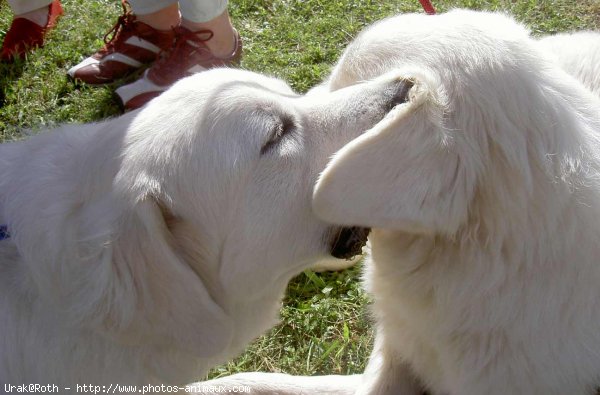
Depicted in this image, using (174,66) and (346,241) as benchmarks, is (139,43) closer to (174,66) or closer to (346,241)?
(174,66)

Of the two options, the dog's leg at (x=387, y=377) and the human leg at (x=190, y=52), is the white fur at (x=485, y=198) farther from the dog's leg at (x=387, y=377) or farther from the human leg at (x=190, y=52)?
the human leg at (x=190, y=52)

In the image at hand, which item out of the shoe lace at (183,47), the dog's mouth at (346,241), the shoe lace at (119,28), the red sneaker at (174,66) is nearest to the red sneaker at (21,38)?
the shoe lace at (119,28)

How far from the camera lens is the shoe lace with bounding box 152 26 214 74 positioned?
429 cm

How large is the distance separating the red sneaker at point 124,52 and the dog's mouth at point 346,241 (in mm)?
2745

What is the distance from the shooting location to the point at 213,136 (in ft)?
6.93

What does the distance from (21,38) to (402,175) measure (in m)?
3.84

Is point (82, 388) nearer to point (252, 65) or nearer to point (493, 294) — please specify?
point (493, 294)

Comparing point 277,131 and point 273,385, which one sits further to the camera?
point 273,385

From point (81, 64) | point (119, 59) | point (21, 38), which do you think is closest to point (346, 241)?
point (119, 59)

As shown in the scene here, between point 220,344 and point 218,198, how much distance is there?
19.2 inches

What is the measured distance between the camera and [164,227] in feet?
6.99

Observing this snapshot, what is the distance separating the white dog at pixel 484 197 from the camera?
190 cm

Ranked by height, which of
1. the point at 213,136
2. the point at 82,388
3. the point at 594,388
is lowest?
the point at 82,388

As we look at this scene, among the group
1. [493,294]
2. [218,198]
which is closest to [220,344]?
[218,198]
